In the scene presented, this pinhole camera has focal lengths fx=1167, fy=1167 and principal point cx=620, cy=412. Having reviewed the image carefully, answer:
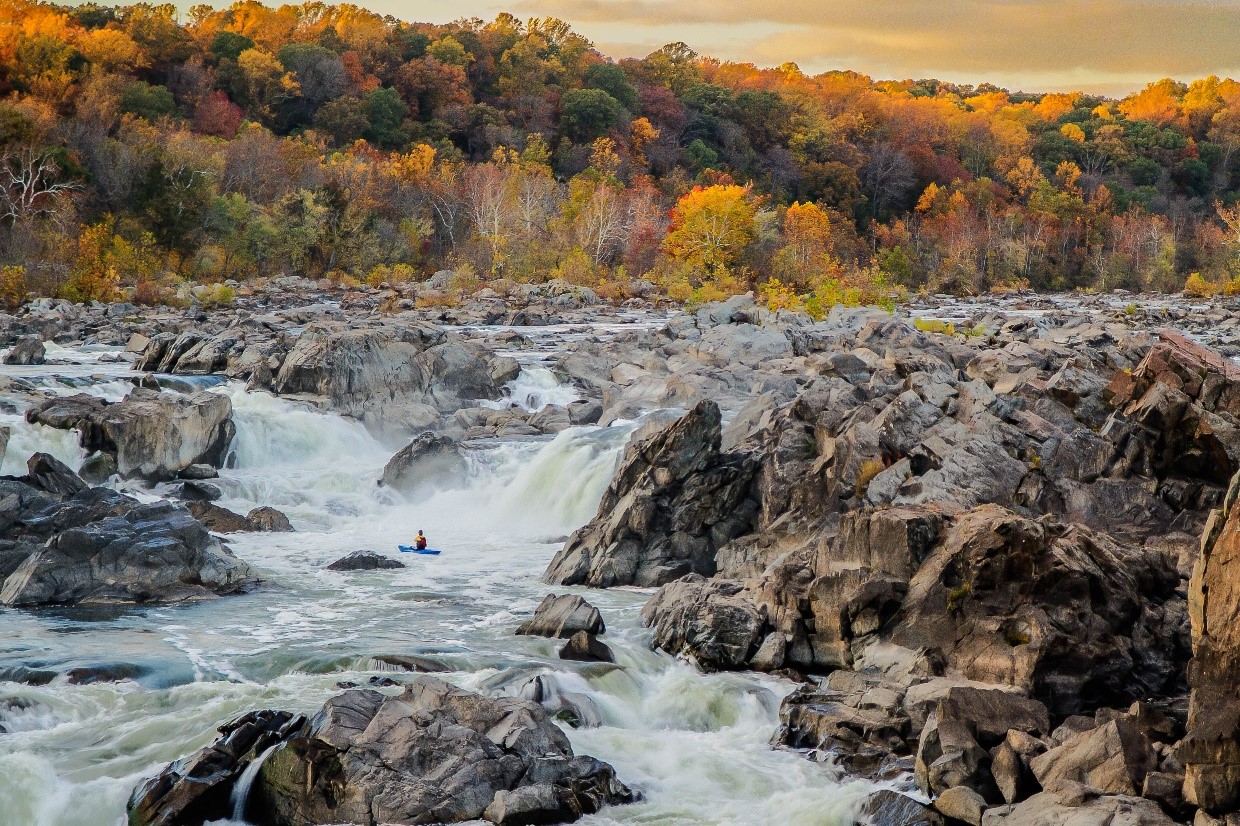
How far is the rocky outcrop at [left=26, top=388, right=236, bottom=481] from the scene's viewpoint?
2161 cm

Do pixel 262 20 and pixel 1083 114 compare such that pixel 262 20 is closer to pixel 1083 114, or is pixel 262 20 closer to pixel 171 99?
pixel 171 99

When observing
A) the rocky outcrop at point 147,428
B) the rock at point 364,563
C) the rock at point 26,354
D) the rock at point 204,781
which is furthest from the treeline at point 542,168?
the rock at point 204,781

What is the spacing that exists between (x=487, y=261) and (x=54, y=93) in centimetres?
2489

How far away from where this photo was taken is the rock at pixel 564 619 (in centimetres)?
1377

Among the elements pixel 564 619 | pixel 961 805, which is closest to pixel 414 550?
pixel 564 619

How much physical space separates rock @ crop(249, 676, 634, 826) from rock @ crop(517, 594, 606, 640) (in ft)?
11.2

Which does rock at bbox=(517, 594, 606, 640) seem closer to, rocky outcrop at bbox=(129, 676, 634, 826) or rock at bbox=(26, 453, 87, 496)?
rocky outcrop at bbox=(129, 676, 634, 826)

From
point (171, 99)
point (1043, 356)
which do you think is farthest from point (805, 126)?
point (1043, 356)

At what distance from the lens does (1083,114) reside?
115625mm

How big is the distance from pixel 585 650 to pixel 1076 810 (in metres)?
5.85

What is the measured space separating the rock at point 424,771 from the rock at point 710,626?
3094 mm

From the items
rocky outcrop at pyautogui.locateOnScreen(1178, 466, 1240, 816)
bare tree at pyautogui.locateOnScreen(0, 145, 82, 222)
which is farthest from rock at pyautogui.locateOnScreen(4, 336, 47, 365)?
rocky outcrop at pyautogui.locateOnScreen(1178, 466, 1240, 816)

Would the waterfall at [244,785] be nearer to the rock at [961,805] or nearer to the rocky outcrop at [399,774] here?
the rocky outcrop at [399,774]

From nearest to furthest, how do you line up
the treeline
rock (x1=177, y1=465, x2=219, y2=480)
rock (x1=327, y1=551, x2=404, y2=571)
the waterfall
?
the waterfall
rock (x1=327, y1=551, x2=404, y2=571)
rock (x1=177, y1=465, x2=219, y2=480)
the treeline
